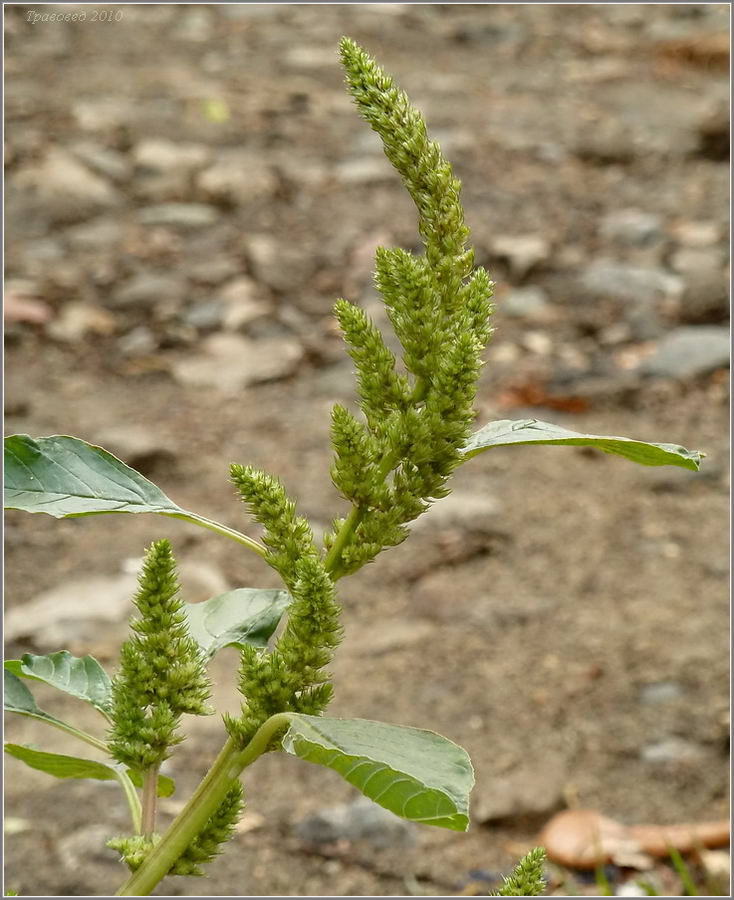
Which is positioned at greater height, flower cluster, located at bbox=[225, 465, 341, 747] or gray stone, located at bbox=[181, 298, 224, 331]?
flower cluster, located at bbox=[225, 465, 341, 747]

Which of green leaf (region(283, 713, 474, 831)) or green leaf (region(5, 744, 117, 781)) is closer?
green leaf (region(283, 713, 474, 831))

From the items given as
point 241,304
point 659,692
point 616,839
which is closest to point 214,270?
point 241,304

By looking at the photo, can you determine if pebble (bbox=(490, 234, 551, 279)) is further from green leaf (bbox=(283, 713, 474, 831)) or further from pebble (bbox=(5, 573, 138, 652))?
green leaf (bbox=(283, 713, 474, 831))

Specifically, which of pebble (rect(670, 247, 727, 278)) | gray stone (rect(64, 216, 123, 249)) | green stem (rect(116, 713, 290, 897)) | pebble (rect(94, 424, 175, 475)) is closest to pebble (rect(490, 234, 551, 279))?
pebble (rect(670, 247, 727, 278))

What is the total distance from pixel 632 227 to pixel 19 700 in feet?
11.4

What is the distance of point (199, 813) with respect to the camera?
646 mm

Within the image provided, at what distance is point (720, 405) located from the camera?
3.18 m

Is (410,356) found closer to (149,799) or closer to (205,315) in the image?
(149,799)

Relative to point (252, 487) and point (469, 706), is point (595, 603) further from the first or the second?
point (252, 487)

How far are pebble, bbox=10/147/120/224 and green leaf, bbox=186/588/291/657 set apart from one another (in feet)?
10.6

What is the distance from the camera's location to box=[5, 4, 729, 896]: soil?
1953 mm

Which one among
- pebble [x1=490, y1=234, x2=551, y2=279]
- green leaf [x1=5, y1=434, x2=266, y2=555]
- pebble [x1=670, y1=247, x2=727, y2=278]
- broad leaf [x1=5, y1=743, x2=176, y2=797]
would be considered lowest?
pebble [x1=490, y1=234, x2=551, y2=279]

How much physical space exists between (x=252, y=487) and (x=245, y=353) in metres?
2.76

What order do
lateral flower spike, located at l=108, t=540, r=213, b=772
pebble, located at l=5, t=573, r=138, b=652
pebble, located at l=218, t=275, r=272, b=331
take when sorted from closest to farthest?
lateral flower spike, located at l=108, t=540, r=213, b=772 → pebble, located at l=5, t=573, r=138, b=652 → pebble, located at l=218, t=275, r=272, b=331
